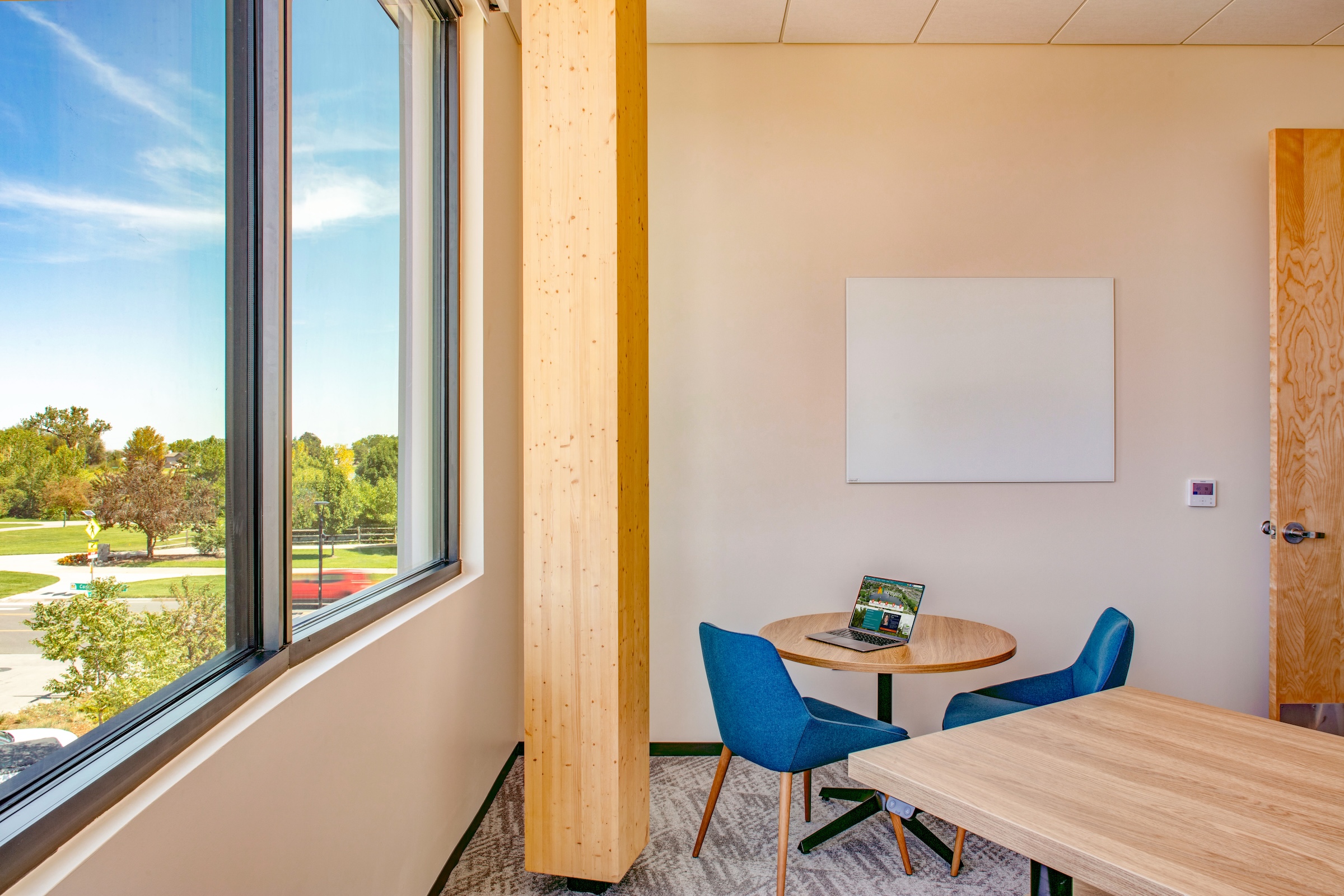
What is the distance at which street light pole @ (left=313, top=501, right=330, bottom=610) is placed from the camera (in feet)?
5.86

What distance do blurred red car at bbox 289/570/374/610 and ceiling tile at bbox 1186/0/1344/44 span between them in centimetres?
399

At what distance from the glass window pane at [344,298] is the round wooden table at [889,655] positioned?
1364mm

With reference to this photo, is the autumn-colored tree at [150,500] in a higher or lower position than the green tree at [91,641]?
higher

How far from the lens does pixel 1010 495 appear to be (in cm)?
341

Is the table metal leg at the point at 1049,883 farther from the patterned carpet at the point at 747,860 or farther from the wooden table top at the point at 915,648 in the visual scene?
the patterned carpet at the point at 747,860

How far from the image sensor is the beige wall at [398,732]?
42.3 inches

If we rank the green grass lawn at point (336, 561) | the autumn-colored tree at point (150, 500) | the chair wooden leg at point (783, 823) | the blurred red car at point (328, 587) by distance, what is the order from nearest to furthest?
the autumn-colored tree at point (150, 500)
the green grass lawn at point (336, 561)
the blurred red car at point (328, 587)
the chair wooden leg at point (783, 823)

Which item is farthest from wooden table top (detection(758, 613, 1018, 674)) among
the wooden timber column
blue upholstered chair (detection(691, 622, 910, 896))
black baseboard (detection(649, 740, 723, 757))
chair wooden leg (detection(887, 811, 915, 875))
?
black baseboard (detection(649, 740, 723, 757))

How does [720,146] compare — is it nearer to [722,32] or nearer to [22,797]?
[722,32]

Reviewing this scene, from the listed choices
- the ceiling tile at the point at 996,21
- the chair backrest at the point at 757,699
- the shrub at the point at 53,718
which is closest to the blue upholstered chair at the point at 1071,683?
the chair backrest at the point at 757,699

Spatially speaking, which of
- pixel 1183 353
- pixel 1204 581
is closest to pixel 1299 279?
pixel 1183 353

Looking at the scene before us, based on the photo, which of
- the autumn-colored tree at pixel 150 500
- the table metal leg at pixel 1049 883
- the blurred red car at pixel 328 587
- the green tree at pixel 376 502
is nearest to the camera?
the autumn-colored tree at pixel 150 500

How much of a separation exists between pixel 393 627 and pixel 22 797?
1025 millimetres

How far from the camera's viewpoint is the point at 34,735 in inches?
37.8
